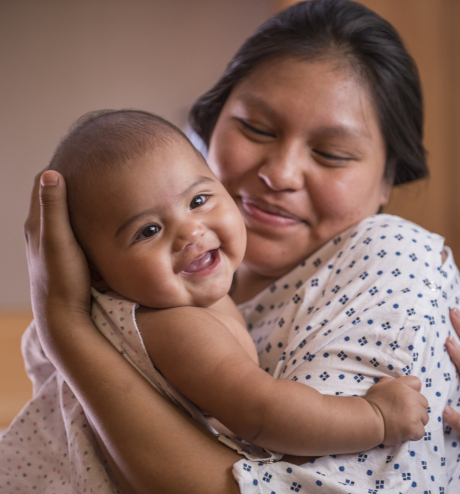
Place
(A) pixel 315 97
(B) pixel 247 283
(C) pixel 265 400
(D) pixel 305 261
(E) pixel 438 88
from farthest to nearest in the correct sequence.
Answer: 1. (E) pixel 438 88
2. (B) pixel 247 283
3. (D) pixel 305 261
4. (A) pixel 315 97
5. (C) pixel 265 400

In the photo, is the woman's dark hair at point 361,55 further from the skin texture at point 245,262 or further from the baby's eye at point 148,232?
the baby's eye at point 148,232

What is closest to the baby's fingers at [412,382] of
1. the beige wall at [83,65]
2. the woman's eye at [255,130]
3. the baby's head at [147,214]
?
the baby's head at [147,214]

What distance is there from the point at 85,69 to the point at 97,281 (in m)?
2.55

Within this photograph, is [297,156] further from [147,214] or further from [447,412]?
[447,412]

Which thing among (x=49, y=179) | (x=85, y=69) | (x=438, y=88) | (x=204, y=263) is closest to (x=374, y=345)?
(x=204, y=263)

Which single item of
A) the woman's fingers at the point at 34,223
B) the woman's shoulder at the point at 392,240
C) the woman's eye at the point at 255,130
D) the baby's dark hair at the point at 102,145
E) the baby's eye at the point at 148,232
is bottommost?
the woman's shoulder at the point at 392,240

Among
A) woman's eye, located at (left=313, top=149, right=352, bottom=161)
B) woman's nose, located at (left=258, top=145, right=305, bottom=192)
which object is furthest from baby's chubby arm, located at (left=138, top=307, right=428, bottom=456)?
woman's eye, located at (left=313, top=149, right=352, bottom=161)

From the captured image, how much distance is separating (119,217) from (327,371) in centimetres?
49

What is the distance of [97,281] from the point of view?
1.05 meters

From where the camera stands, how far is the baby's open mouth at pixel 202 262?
0.95 meters

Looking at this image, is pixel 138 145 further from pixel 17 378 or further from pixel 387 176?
pixel 17 378

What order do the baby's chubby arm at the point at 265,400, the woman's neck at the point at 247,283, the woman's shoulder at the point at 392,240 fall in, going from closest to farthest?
the baby's chubby arm at the point at 265,400, the woman's shoulder at the point at 392,240, the woman's neck at the point at 247,283

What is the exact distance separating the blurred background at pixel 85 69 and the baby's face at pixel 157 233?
2.19 meters

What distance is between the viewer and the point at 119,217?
36.2 inches
